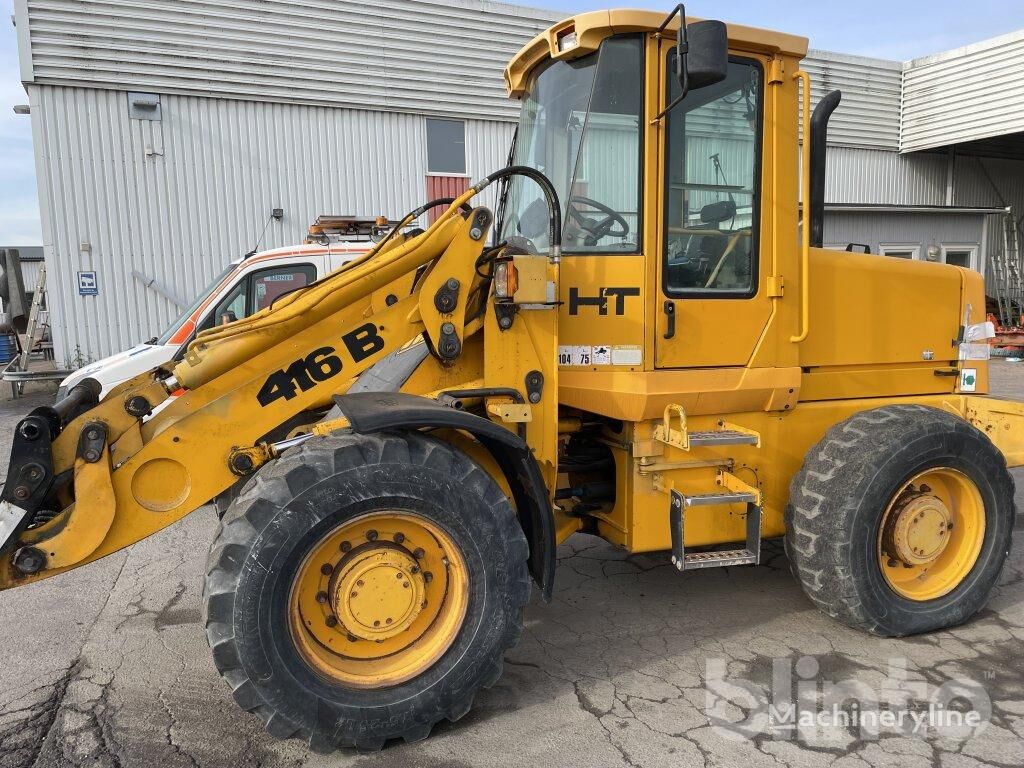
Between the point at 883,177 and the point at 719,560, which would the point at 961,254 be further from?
the point at 719,560

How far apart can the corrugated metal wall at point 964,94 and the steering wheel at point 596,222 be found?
1807 cm

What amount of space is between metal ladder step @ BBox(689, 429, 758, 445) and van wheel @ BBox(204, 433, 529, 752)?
1.05 metres

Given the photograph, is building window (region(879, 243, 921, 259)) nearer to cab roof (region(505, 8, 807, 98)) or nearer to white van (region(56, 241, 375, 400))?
white van (region(56, 241, 375, 400))

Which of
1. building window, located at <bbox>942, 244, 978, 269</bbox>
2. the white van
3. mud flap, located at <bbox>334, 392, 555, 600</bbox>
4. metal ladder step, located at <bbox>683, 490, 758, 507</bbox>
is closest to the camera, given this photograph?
mud flap, located at <bbox>334, 392, 555, 600</bbox>

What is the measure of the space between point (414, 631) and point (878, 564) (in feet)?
7.66

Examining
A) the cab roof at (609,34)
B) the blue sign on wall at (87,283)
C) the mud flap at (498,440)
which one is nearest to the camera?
the mud flap at (498,440)

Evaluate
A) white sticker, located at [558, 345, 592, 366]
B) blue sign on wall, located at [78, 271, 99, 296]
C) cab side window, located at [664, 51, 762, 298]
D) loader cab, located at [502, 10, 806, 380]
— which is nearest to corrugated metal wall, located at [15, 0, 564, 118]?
blue sign on wall, located at [78, 271, 99, 296]

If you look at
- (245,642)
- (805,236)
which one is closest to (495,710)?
(245,642)

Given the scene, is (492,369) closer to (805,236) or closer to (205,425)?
(205,425)

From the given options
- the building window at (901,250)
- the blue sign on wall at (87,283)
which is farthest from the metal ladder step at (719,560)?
the building window at (901,250)

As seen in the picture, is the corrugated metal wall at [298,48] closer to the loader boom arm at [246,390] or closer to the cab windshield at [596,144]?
the cab windshield at [596,144]

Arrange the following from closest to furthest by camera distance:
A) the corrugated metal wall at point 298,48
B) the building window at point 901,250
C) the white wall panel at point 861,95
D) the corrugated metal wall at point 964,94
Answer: the corrugated metal wall at point 298,48, the corrugated metal wall at point 964,94, the white wall panel at point 861,95, the building window at point 901,250

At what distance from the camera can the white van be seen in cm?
711

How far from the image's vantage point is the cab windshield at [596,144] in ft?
11.3
